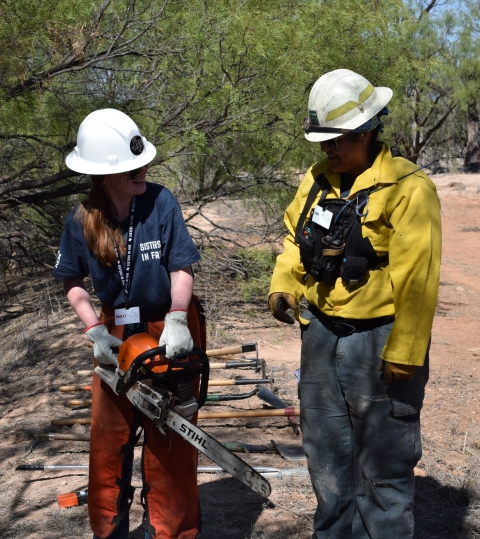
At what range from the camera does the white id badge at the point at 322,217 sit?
2.82 metres

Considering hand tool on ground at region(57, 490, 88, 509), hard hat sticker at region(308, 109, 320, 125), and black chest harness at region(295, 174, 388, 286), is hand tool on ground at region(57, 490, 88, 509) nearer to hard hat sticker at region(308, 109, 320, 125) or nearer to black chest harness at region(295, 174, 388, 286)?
black chest harness at region(295, 174, 388, 286)

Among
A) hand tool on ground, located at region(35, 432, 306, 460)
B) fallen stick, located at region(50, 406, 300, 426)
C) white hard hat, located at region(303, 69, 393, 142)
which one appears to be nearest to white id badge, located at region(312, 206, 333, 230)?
white hard hat, located at region(303, 69, 393, 142)

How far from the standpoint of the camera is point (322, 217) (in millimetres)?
2850

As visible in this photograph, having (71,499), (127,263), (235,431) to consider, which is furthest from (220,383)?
(127,263)

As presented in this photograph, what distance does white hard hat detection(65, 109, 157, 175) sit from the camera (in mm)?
2920

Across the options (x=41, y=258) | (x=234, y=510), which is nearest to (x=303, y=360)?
(x=234, y=510)

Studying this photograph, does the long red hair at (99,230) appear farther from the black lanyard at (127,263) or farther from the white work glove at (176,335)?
the white work glove at (176,335)

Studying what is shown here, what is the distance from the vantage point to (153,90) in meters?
7.63

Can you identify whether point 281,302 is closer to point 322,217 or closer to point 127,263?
point 322,217

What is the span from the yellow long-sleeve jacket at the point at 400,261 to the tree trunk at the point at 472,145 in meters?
29.0

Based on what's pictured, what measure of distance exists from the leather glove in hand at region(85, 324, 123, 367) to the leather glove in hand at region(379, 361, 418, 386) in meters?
1.03

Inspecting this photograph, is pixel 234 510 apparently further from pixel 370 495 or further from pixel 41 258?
pixel 41 258

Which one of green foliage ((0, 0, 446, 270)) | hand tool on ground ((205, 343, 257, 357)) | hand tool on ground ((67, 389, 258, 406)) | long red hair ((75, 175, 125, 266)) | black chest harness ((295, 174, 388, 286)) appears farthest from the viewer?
green foliage ((0, 0, 446, 270))

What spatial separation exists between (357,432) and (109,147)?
58.4 inches
